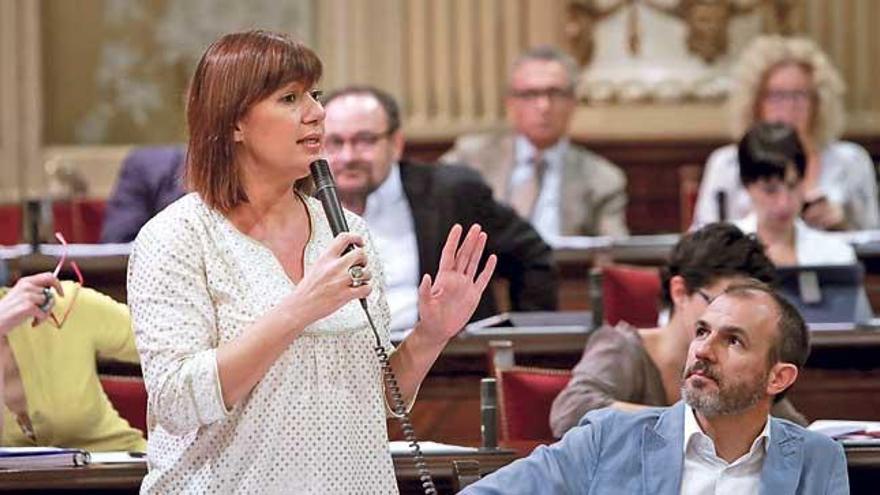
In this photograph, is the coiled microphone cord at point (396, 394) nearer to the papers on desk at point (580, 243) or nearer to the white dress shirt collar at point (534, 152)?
the papers on desk at point (580, 243)

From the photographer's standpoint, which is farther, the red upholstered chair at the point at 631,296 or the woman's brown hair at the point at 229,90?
the red upholstered chair at the point at 631,296

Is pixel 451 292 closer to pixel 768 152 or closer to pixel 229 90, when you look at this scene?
pixel 229 90

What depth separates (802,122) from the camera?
740cm

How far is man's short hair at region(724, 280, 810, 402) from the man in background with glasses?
2508 millimetres

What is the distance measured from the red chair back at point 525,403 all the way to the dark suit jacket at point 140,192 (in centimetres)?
307

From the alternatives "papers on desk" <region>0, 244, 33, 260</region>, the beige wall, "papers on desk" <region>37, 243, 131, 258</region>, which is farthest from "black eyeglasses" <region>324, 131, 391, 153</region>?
the beige wall

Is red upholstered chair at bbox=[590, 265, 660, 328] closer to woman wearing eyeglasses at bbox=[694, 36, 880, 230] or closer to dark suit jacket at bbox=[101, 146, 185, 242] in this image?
woman wearing eyeglasses at bbox=[694, 36, 880, 230]

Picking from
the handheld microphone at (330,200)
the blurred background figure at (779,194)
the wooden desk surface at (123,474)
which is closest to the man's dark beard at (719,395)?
the wooden desk surface at (123,474)

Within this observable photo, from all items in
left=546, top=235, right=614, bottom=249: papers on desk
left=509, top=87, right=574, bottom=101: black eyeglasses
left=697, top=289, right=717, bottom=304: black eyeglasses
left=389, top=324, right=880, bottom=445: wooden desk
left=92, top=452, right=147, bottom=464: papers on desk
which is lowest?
left=389, top=324, right=880, bottom=445: wooden desk

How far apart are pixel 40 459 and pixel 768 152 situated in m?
2.91

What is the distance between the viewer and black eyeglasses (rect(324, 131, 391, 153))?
237 inches

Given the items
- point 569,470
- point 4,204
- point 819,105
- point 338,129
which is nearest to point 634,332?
point 569,470

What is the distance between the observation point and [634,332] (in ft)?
14.1

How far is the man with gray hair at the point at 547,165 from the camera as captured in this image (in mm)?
7406
